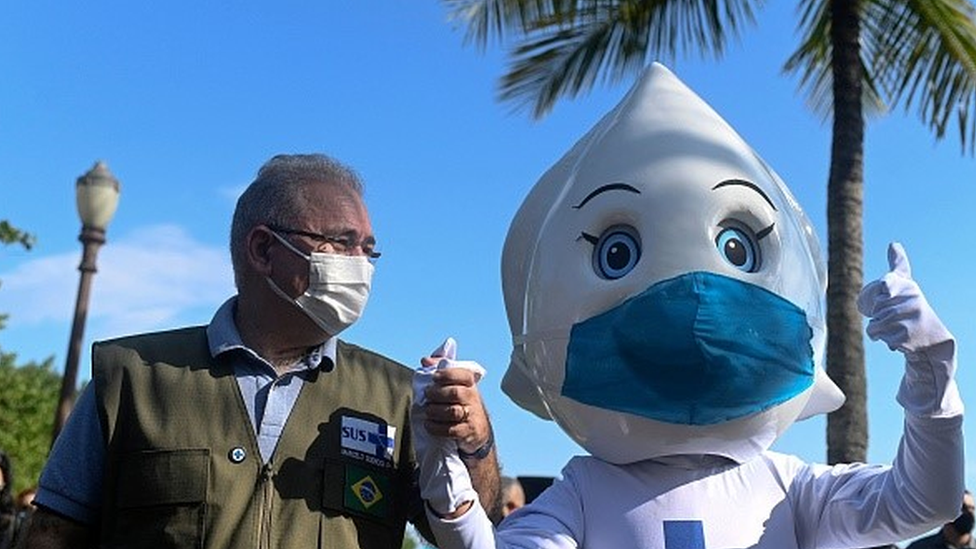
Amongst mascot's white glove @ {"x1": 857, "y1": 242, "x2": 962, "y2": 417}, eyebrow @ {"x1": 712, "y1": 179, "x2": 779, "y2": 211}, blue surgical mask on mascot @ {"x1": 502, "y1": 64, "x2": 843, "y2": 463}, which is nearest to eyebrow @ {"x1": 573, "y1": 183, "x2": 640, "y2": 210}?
blue surgical mask on mascot @ {"x1": 502, "y1": 64, "x2": 843, "y2": 463}

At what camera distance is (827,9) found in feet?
27.9

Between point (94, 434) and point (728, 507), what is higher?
point (94, 434)

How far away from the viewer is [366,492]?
9.57 feet

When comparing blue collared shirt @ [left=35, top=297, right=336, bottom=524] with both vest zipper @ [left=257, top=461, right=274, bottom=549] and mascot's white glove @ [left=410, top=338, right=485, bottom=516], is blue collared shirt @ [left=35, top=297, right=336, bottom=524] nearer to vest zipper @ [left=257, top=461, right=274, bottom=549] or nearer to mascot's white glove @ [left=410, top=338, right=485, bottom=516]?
vest zipper @ [left=257, top=461, right=274, bottom=549]

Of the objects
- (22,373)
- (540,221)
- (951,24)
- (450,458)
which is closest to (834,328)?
(951,24)

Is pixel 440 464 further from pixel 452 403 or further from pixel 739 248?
pixel 739 248

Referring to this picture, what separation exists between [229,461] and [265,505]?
13 cm

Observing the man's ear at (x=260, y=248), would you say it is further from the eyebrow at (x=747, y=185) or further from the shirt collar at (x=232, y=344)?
the eyebrow at (x=747, y=185)

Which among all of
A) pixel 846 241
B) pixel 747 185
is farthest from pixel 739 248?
pixel 846 241

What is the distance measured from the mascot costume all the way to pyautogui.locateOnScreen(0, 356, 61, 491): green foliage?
19723 millimetres

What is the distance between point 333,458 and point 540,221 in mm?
790

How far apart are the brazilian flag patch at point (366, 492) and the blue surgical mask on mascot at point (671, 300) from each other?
1.48 ft

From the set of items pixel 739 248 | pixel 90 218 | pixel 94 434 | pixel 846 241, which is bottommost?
pixel 94 434

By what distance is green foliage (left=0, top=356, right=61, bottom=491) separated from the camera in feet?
71.3
